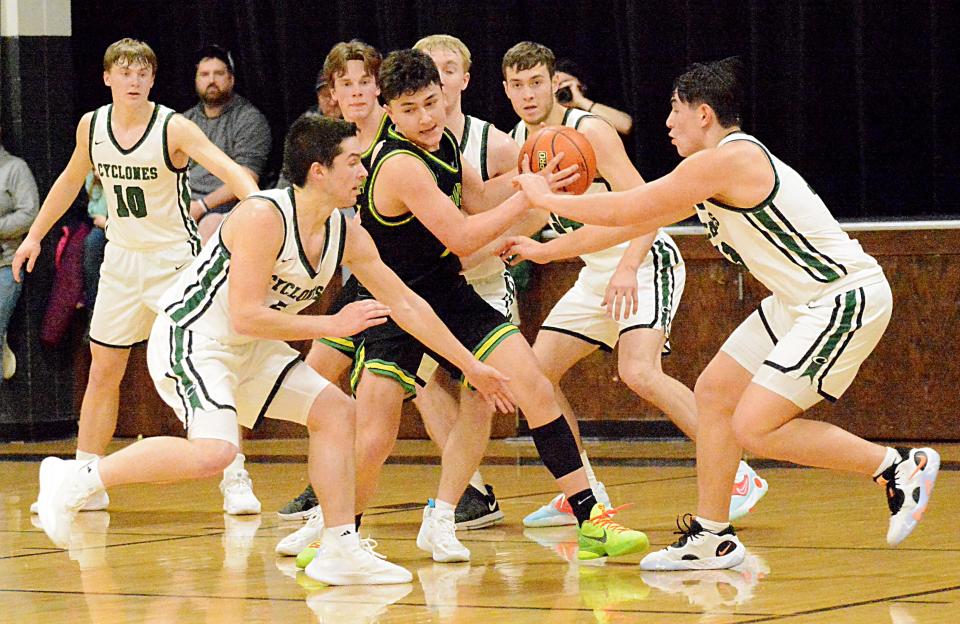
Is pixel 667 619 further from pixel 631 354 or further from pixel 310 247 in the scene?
pixel 631 354

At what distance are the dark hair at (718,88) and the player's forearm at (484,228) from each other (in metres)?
0.60

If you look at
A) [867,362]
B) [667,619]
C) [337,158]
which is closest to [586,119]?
[337,158]

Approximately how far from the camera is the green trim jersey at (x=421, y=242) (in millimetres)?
5426

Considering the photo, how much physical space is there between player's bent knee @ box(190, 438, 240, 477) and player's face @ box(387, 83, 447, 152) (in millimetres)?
1130

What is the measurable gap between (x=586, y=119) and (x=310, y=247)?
4.57 ft

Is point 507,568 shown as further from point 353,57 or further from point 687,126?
point 353,57

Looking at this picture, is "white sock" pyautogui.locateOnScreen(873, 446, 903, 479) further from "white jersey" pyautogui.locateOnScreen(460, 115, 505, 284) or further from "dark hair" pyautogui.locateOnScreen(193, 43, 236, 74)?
"dark hair" pyautogui.locateOnScreen(193, 43, 236, 74)

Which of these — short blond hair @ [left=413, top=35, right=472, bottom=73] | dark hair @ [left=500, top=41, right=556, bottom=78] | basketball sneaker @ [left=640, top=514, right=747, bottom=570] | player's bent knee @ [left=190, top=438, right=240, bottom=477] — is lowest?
basketball sneaker @ [left=640, top=514, right=747, bottom=570]

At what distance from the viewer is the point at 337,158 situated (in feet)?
16.1

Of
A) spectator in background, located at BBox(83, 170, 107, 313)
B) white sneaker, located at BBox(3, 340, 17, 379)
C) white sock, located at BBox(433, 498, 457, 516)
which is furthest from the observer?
white sneaker, located at BBox(3, 340, 17, 379)

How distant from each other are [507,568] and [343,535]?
568 millimetres

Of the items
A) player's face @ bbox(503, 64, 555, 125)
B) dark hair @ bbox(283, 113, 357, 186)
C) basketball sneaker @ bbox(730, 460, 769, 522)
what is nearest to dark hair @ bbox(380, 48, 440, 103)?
dark hair @ bbox(283, 113, 357, 186)

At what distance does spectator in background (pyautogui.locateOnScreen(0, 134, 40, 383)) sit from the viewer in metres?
9.41

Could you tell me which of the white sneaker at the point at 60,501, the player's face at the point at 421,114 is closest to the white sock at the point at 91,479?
the white sneaker at the point at 60,501
